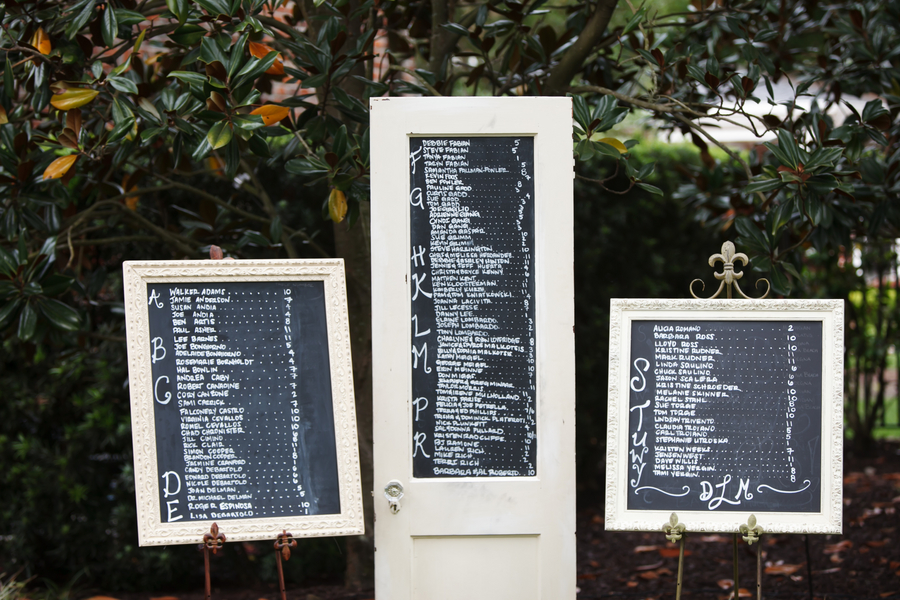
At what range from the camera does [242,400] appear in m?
2.52

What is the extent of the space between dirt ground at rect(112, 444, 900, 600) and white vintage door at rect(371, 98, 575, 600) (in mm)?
1311

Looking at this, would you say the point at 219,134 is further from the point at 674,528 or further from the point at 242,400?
the point at 674,528

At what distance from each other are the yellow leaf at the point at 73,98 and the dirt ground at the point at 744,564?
8.56ft

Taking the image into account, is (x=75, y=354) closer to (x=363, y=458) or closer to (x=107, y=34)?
(x=363, y=458)

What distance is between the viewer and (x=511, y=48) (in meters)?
3.59

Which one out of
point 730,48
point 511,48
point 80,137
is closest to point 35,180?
point 80,137

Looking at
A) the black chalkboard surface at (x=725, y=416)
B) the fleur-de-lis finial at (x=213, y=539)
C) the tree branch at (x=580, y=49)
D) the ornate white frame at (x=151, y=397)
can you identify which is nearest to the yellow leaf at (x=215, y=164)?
the ornate white frame at (x=151, y=397)

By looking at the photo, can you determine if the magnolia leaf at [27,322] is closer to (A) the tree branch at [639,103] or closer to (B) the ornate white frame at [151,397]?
(B) the ornate white frame at [151,397]

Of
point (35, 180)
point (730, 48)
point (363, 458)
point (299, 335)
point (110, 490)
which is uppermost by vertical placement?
point (730, 48)

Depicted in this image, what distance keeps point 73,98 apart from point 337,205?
1.05m

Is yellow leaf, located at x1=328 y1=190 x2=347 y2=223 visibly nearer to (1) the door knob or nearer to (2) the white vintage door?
(2) the white vintage door

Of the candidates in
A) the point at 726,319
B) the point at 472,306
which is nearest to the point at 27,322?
the point at 472,306

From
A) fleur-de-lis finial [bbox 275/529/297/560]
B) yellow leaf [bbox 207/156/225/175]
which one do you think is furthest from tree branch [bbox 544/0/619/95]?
Answer: fleur-de-lis finial [bbox 275/529/297/560]

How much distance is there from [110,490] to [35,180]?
6.35 ft
